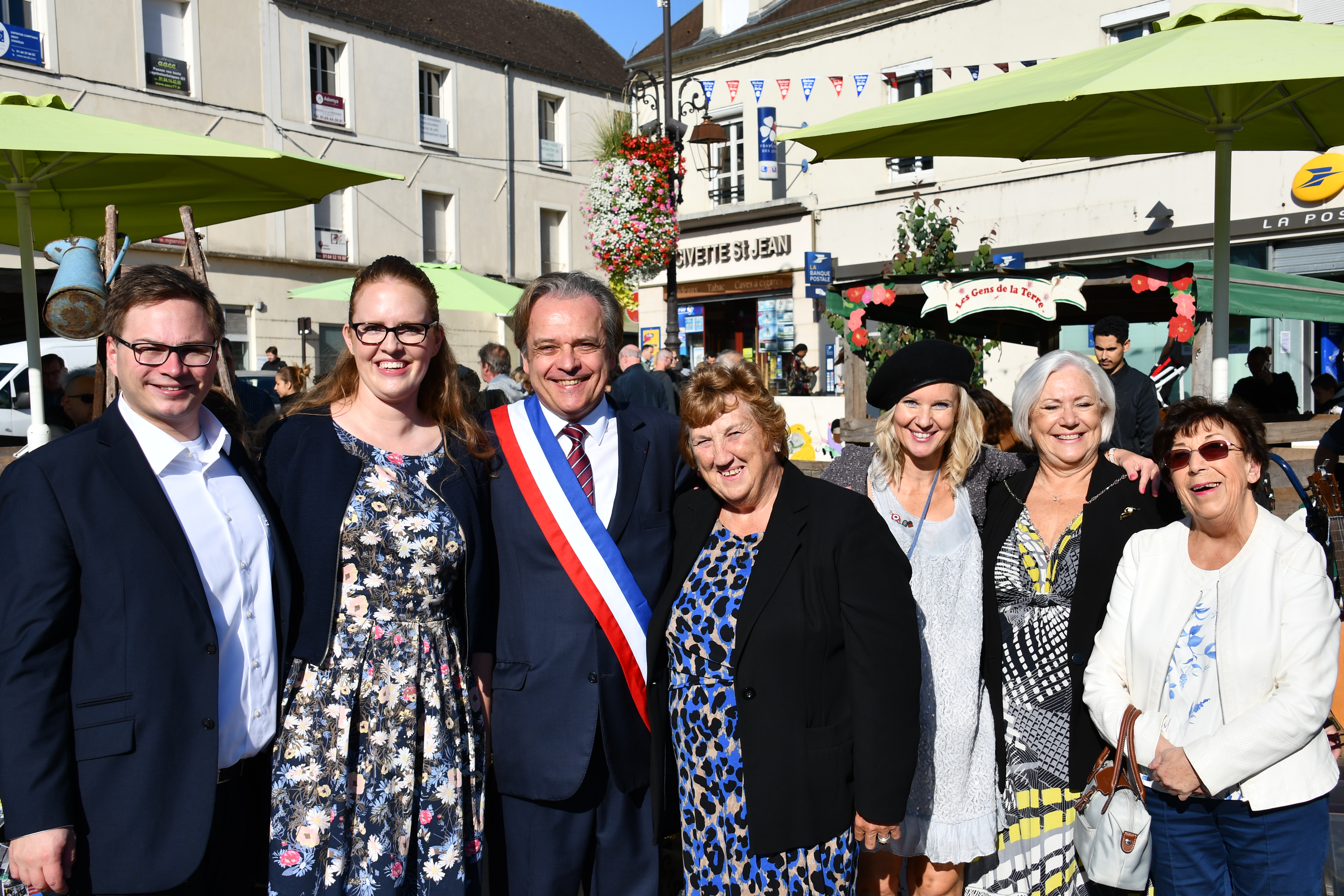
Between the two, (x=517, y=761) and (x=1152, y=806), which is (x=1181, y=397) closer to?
(x=1152, y=806)

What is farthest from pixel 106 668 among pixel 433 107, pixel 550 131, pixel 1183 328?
pixel 550 131

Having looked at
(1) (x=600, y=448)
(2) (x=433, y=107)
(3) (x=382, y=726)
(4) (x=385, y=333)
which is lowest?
(3) (x=382, y=726)

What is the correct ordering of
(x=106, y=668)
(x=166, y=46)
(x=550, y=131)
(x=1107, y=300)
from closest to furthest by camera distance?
(x=106, y=668) < (x=1107, y=300) < (x=166, y=46) < (x=550, y=131)

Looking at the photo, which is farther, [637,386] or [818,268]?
[818,268]

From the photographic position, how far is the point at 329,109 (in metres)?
20.8

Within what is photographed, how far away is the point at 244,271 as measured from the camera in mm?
19719

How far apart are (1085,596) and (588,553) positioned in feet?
4.67

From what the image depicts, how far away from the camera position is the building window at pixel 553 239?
25.8 meters

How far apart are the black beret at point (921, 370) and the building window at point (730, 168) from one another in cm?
1611

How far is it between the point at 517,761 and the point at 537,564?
50cm

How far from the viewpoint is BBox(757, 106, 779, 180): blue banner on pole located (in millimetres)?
16922

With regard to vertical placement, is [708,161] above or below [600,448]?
above

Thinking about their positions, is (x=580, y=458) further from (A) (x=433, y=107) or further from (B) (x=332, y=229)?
(A) (x=433, y=107)

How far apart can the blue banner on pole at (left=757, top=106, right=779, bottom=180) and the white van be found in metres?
10.9
